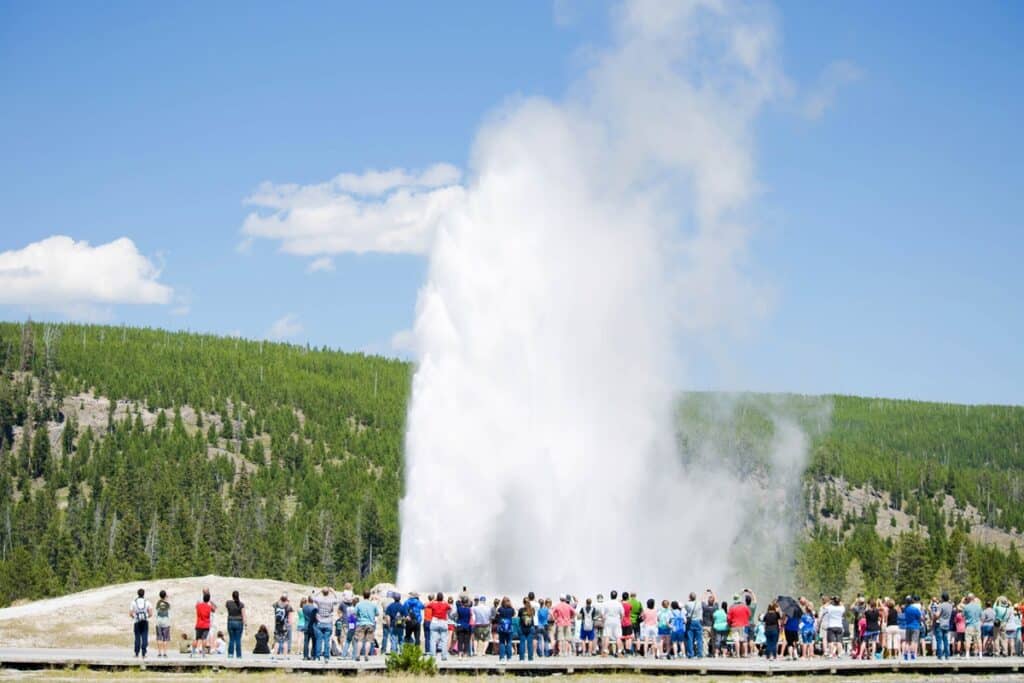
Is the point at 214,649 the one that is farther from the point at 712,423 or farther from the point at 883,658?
the point at 712,423

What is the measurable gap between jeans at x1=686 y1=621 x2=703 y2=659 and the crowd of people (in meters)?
0.02

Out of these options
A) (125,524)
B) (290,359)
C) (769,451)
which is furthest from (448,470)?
(290,359)

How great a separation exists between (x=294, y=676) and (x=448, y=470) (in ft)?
67.2

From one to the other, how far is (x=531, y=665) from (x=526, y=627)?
120 cm

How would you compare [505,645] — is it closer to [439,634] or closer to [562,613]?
[439,634]

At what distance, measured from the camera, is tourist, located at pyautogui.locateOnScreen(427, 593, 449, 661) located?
27.3 meters

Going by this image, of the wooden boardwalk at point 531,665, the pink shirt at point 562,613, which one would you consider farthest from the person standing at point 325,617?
the pink shirt at point 562,613

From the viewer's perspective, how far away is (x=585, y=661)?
27.2 metres

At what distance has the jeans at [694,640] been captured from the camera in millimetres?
28922

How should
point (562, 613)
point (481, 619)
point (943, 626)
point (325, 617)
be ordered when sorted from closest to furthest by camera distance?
point (325, 617) → point (481, 619) → point (562, 613) → point (943, 626)

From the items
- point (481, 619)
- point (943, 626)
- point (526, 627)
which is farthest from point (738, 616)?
point (481, 619)

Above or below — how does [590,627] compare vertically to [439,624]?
below

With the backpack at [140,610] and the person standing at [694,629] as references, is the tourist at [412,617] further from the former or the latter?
the person standing at [694,629]

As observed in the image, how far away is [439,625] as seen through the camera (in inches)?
1073
